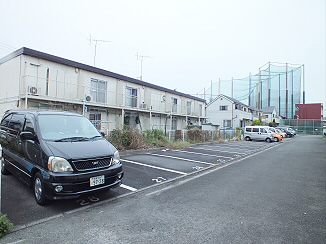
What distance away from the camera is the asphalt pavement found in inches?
107

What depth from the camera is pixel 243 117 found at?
3425 cm

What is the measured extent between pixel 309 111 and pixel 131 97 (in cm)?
5129

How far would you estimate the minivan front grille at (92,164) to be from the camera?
351 cm

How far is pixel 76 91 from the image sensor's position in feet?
42.1

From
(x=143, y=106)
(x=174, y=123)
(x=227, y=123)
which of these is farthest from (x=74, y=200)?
(x=227, y=123)

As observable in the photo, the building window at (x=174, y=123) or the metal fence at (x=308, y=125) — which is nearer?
the building window at (x=174, y=123)

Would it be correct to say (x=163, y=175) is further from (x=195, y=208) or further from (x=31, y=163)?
(x=31, y=163)

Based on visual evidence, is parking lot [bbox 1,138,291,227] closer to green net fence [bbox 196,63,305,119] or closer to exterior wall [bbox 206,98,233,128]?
exterior wall [bbox 206,98,233,128]

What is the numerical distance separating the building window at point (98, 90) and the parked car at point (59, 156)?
9.21 m

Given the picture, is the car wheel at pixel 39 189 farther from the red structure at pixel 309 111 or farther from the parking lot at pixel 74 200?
the red structure at pixel 309 111

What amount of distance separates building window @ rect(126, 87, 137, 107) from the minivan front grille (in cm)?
1271

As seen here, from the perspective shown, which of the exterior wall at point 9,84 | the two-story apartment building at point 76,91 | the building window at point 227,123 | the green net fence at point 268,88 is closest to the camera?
the two-story apartment building at point 76,91

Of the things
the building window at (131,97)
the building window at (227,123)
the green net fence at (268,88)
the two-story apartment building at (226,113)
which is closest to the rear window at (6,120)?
the building window at (131,97)

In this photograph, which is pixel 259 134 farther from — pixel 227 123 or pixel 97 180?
pixel 97 180
